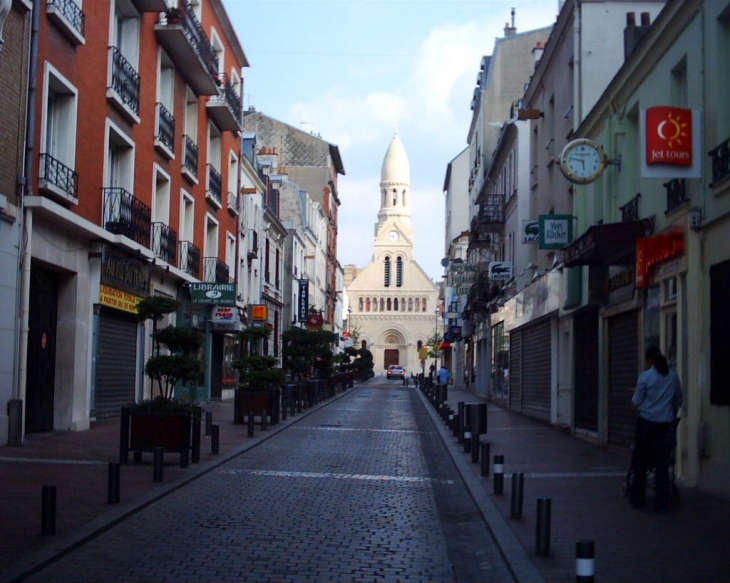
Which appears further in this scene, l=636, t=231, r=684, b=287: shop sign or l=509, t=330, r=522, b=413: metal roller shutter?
l=509, t=330, r=522, b=413: metal roller shutter

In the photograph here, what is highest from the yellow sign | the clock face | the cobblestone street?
the clock face

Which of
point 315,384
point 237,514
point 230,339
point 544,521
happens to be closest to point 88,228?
point 237,514

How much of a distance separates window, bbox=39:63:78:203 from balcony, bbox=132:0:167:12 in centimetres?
480

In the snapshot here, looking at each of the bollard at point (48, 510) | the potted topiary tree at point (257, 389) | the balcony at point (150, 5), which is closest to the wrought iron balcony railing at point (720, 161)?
the bollard at point (48, 510)

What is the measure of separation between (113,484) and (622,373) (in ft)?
32.1

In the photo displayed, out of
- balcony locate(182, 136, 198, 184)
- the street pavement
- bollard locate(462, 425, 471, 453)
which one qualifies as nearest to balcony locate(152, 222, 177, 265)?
balcony locate(182, 136, 198, 184)

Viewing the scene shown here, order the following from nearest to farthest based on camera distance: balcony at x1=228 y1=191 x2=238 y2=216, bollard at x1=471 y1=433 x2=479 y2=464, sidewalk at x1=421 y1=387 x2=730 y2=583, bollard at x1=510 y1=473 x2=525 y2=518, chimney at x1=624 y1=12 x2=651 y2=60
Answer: sidewalk at x1=421 y1=387 x2=730 y2=583 < bollard at x1=510 y1=473 x2=525 y2=518 < bollard at x1=471 y1=433 x2=479 y2=464 < chimney at x1=624 y1=12 x2=651 y2=60 < balcony at x1=228 y1=191 x2=238 y2=216

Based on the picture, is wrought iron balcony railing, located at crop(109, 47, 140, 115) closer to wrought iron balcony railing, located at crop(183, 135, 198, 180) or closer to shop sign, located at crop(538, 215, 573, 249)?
wrought iron balcony railing, located at crop(183, 135, 198, 180)

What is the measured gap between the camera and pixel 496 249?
129ft

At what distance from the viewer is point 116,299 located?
833 inches

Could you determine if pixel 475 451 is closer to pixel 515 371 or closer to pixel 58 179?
pixel 58 179

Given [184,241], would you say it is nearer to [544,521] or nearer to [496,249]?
[496,249]

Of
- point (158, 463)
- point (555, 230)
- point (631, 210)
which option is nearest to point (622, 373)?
point (631, 210)

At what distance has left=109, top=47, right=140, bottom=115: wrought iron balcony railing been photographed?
2059 cm
